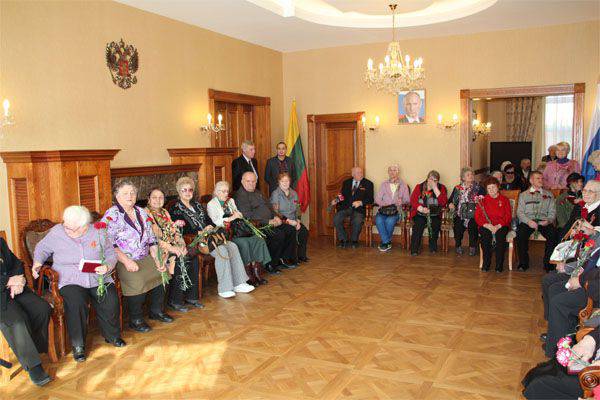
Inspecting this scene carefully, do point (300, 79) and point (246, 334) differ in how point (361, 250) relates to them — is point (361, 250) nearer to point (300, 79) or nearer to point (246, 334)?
point (300, 79)

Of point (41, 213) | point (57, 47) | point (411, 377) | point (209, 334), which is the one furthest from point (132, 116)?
point (411, 377)

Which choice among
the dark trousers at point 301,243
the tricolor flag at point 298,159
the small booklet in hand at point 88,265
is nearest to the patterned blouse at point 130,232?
the small booklet in hand at point 88,265

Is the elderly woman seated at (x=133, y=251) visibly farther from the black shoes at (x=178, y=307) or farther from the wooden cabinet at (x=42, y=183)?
the wooden cabinet at (x=42, y=183)

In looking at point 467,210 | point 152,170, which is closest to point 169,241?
point 152,170

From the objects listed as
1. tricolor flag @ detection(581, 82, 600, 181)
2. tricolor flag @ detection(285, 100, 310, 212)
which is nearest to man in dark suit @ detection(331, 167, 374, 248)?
tricolor flag @ detection(285, 100, 310, 212)

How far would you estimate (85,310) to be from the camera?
4.23 metres

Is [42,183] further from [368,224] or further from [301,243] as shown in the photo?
[368,224]

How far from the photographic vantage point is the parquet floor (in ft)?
11.6

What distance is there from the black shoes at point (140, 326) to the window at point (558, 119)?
1082 cm

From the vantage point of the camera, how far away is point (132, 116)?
6.23 meters

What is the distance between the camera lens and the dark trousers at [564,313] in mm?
3766

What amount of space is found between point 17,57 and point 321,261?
14.4ft

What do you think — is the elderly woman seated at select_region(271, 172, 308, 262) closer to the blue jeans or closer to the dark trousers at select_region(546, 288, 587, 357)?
the blue jeans

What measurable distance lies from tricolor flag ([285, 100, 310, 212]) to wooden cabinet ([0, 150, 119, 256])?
14.9 ft
